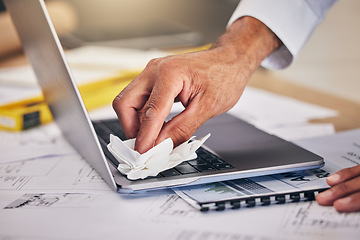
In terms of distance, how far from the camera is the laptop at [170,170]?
0.51 m

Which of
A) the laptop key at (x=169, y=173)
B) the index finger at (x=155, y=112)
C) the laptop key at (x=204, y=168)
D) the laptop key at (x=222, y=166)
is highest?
the index finger at (x=155, y=112)

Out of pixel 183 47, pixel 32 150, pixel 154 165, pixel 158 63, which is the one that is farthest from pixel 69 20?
pixel 154 165

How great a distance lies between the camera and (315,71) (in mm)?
1950

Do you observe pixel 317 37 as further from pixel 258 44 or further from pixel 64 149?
pixel 64 149

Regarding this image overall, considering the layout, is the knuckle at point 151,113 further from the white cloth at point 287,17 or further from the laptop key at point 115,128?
the white cloth at point 287,17

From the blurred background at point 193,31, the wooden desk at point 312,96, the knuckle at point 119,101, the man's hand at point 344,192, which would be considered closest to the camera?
the man's hand at point 344,192

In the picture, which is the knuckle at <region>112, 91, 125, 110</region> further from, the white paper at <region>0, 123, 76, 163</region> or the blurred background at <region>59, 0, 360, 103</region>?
the blurred background at <region>59, 0, 360, 103</region>

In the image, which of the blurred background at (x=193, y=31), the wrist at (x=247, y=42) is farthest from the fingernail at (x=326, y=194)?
the blurred background at (x=193, y=31)

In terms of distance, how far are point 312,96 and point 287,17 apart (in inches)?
13.7

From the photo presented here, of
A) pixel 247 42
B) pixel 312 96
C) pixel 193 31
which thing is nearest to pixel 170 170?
pixel 247 42

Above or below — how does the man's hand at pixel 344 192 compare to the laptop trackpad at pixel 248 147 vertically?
below

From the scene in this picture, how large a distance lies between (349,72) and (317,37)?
0.79 ft

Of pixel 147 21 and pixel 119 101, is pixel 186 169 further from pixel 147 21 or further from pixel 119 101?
pixel 147 21

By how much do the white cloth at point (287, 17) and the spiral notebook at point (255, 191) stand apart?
0.27m
